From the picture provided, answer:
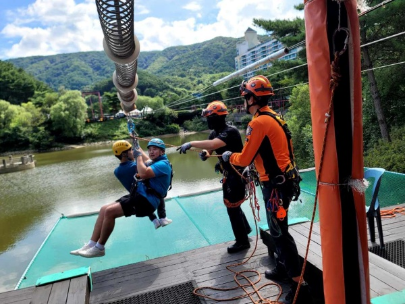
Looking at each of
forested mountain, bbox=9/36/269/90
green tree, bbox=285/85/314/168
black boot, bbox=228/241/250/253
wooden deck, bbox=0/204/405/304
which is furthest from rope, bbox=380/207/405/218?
forested mountain, bbox=9/36/269/90

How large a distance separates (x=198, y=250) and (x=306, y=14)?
Result: 8.62 feet

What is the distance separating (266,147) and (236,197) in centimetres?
105

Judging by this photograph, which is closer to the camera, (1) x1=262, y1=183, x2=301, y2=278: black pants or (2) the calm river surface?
(1) x1=262, y1=183, x2=301, y2=278: black pants

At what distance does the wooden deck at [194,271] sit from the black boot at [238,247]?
2.1 inches

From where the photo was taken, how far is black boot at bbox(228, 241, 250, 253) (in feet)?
10.6

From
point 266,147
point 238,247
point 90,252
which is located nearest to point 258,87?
point 266,147

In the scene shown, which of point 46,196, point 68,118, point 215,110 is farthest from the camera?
point 68,118

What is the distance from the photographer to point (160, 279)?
2891 millimetres

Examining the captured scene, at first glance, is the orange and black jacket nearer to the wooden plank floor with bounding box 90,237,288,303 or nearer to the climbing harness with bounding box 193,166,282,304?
the climbing harness with bounding box 193,166,282,304

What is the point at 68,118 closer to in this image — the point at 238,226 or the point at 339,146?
the point at 238,226

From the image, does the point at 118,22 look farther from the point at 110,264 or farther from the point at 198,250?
the point at 110,264

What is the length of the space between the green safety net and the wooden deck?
1041 millimetres

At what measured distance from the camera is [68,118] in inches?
1508

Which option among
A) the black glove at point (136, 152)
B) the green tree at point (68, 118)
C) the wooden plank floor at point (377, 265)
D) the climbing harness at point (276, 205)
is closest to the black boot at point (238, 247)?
the wooden plank floor at point (377, 265)
